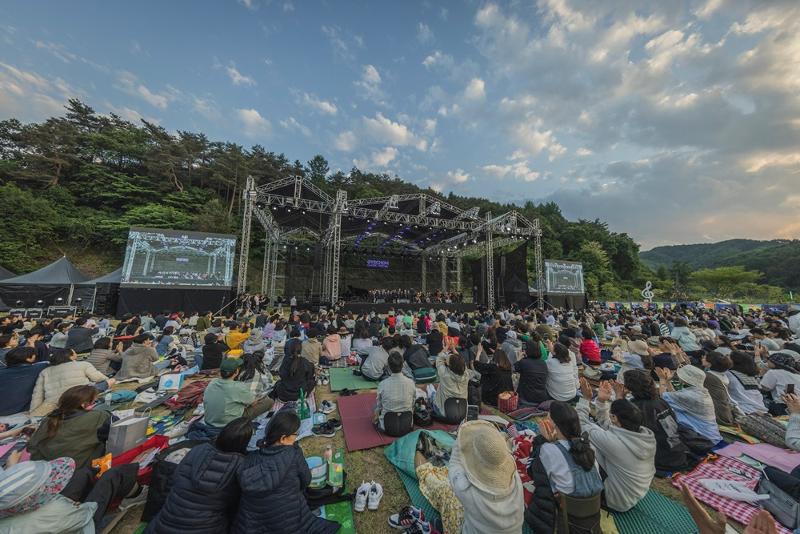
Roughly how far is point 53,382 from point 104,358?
5.61ft

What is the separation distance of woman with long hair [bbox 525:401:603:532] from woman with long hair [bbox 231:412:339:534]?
1.34 m

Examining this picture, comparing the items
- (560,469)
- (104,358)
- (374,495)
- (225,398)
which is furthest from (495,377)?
(104,358)

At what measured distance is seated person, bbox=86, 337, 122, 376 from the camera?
4582 millimetres

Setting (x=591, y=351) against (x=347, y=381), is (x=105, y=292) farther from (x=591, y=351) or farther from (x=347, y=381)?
(x=591, y=351)

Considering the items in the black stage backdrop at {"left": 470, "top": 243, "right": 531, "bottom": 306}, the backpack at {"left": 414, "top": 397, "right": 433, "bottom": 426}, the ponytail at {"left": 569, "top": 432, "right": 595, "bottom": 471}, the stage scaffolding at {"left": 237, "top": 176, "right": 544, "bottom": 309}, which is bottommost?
the backpack at {"left": 414, "top": 397, "right": 433, "bottom": 426}

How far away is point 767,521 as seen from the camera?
1218 mm

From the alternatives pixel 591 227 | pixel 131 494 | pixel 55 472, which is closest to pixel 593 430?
pixel 55 472

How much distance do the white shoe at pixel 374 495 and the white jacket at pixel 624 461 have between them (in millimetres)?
1625

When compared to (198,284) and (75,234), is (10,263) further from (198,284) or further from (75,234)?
(198,284)

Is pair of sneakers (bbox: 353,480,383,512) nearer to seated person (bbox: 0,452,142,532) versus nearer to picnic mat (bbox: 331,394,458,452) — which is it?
picnic mat (bbox: 331,394,458,452)

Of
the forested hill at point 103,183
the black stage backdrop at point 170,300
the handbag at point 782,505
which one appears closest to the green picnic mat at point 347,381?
the handbag at point 782,505

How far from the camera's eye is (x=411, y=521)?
1951 mm

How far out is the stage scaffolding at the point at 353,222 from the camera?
44.8ft

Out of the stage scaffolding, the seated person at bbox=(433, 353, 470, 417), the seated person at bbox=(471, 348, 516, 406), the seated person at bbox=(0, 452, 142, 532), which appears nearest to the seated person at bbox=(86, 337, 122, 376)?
the seated person at bbox=(0, 452, 142, 532)
